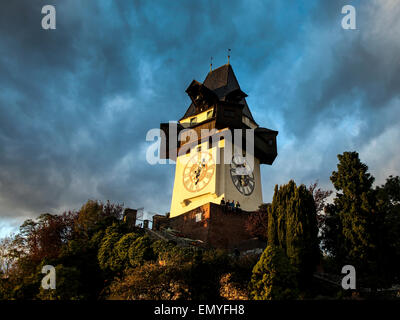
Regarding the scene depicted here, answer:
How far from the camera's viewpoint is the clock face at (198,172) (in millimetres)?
29953

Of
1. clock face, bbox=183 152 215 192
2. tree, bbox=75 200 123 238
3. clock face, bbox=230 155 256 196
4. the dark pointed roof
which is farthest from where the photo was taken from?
the dark pointed roof

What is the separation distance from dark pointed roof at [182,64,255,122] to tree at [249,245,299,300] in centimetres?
2277

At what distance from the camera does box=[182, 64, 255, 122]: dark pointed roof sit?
35.5 metres

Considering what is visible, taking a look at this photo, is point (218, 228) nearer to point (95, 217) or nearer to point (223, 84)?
point (95, 217)

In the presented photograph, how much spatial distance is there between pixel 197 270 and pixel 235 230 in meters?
9.98

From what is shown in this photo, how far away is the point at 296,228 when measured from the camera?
16.2 metres

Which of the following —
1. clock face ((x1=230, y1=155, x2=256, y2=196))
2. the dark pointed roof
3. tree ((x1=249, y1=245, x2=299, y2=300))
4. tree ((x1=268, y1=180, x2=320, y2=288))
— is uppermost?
the dark pointed roof

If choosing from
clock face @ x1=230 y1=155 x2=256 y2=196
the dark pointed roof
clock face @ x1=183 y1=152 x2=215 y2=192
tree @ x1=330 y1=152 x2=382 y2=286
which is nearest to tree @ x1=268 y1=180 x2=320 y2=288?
tree @ x1=330 y1=152 x2=382 y2=286

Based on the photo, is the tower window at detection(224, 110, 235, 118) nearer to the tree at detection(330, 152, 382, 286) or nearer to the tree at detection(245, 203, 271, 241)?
the tree at detection(245, 203, 271, 241)

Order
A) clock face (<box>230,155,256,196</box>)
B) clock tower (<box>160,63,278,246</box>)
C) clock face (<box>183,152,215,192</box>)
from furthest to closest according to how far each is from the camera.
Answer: clock face (<box>230,155,256,196</box>) < clock face (<box>183,152,215,192</box>) < clock tower (<box>160,63,278,246</box>)

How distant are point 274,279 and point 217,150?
18115 mm
